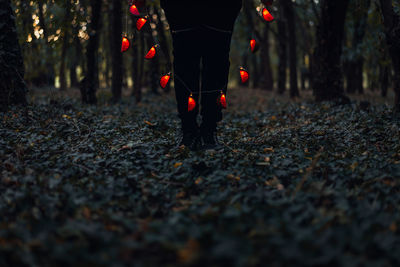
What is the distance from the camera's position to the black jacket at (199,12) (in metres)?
3.99

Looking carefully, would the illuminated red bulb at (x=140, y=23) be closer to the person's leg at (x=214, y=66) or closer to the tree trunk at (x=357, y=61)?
the person's leg at (x=214, y=66)

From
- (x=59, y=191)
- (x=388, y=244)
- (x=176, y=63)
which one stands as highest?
(x=176, y=63)

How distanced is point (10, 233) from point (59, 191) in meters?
0.77

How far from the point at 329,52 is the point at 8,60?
27.4ft

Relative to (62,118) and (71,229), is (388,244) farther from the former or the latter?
(62,118)

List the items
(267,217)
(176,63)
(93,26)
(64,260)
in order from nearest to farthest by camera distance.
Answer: (64,260) < (267,217) < (176,63) < (93,26)

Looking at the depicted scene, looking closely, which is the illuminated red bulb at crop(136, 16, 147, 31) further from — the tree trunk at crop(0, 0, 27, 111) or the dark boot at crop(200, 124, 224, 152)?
the tree trunk at crop(0, 0, 27, 111)

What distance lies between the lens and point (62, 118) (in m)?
6.25

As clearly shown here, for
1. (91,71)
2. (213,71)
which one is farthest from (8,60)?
(213,71)

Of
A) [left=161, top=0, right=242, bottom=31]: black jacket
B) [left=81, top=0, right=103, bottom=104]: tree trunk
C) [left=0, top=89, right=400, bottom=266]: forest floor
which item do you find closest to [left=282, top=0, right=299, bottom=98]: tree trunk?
[left=81, top=0, right=103, bottom=104]: tree trunk

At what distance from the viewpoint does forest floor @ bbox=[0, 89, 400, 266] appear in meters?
1.96

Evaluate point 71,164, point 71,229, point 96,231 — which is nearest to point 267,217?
point 96,231

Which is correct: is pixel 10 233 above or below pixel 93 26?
below

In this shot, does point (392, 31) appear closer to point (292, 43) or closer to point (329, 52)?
point (329, 52)
